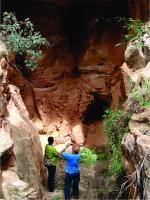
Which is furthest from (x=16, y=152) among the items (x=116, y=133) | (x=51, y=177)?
(x=116, y=133)

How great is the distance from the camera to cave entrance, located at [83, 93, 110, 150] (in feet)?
47.7

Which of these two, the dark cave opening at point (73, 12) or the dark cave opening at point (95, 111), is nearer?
the dark cave opening at point (73, 12)

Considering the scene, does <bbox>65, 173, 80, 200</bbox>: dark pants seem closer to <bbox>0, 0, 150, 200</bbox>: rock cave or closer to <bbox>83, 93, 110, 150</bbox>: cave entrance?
<bbox>0, 0, 150, 200</bbox>: rock cave

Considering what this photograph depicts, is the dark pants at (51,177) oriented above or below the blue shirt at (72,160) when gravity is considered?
below

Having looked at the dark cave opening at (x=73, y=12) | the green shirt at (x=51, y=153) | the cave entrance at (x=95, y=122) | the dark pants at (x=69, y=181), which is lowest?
the dark pants at (x=69, y=181)

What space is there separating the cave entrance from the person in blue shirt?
4250 mm

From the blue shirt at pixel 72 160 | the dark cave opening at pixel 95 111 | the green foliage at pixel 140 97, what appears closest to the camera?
the green foliage at pixel 140 97

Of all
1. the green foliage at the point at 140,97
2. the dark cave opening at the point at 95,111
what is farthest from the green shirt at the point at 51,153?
the dark cave opening at the point at 95,111

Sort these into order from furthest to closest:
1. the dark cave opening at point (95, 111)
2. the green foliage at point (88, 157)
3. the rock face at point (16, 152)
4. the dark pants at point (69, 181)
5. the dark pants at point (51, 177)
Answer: the dark cave opening at point (95, 111) → the green foliage at point (88, 157) → the dark pants at point (51, 177) → the dark pants at point (69, 181) → the rock face at point (16, 152)

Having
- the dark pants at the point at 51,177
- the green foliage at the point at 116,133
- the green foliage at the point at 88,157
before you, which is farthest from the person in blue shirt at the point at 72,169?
the green foliage at the point at 88,157

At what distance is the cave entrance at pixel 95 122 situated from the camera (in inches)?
572

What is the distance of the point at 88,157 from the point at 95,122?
2.49 metres

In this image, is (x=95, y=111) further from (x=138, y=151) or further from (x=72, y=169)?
(x=138, y=151)

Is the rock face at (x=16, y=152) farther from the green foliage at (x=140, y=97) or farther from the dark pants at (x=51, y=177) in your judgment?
the green foliage at (x=140, y=97)
